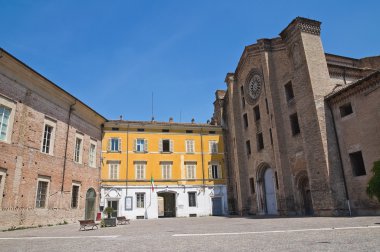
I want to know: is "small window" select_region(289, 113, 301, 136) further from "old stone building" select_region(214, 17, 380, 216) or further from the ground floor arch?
the ground floor arch

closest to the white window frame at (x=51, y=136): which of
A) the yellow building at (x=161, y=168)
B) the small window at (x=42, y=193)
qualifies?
the small window at (x=42, y=193)

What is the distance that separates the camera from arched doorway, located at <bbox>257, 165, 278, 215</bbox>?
2278 centimetres

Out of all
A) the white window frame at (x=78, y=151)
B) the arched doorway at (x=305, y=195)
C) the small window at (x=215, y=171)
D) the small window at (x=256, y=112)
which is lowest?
the arched doorway at (x=305, y=195)

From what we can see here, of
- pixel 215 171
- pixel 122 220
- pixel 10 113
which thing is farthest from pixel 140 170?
pixel 10 113

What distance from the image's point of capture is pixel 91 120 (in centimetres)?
2456

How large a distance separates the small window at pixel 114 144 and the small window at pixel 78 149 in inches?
218

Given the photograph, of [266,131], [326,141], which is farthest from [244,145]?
[326,141]

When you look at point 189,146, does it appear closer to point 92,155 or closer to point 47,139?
point 92,155

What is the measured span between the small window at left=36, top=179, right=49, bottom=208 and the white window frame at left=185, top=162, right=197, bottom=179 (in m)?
14.4

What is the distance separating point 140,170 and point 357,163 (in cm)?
1896

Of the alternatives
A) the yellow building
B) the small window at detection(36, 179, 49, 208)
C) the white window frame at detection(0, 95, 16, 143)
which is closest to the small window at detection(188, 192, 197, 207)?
the yellow building

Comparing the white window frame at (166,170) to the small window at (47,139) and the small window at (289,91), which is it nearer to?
the small window at (47,139)

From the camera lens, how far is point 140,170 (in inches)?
1120

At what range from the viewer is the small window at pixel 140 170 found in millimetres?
28266
